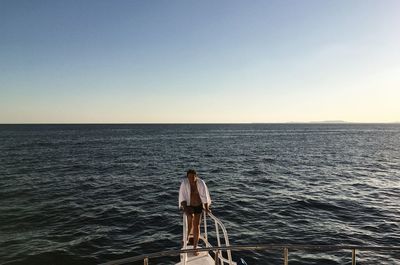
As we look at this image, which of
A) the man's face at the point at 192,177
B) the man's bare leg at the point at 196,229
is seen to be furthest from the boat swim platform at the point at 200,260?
the man's face at the point at 192,177

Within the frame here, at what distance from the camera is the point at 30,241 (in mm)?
14008

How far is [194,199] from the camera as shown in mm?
7984

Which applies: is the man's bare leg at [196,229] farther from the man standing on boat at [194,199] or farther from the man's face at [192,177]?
the man's face at [192,177]

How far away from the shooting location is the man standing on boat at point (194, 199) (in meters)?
7.86

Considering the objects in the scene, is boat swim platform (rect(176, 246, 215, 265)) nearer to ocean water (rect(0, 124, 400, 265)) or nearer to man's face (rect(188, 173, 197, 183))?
man's face (rect(188, 173, 197, 183))

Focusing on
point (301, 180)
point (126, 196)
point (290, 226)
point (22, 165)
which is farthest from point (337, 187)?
point (22, 165)

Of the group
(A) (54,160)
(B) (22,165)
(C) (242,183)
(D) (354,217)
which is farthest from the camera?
(A) (54,160)

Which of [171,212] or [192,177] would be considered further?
[171,212]

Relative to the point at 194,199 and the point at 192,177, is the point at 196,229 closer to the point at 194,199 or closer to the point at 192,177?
the point at 194,199

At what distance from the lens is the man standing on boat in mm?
7859

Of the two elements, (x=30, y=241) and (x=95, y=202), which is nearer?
(x=30, y=241)

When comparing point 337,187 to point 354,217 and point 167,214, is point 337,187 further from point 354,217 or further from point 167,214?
point 167,214

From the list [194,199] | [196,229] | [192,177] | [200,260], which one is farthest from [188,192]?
[200,260]

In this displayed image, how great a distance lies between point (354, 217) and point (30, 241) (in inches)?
662
